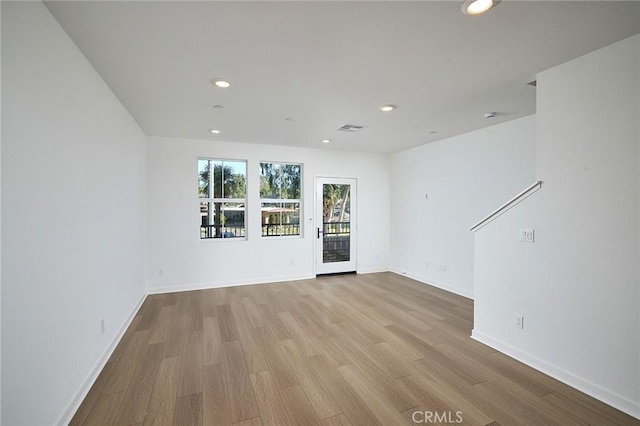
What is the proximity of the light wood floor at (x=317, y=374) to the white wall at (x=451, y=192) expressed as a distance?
3.92 feet

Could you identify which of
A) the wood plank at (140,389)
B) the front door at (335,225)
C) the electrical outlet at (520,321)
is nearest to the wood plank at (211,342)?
the wood plank at (140,389)

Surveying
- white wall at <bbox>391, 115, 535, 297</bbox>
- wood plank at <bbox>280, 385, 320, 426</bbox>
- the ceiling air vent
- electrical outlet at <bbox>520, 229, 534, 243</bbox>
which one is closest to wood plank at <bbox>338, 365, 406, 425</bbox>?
wood plank at <bbox>280, 385, 320, 426</bbox>

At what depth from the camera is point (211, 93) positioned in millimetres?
2893

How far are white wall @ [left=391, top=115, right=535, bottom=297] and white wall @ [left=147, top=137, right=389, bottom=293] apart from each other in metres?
0.56

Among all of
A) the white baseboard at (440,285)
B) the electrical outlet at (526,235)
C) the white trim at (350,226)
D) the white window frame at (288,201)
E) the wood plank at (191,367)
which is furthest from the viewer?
the white trim at (350,226)

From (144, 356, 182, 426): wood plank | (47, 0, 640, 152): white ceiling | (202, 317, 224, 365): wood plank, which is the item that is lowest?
(144, 356, 182, 426): wood plank

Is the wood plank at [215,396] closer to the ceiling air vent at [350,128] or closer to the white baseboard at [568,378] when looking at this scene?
the white baseboard at [568,378]

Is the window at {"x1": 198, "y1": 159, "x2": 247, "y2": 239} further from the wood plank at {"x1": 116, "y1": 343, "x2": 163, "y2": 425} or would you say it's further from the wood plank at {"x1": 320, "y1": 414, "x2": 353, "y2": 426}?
the wood plank at {"x1": 320, "y1": 414, "x2": 353, "y2": 426}

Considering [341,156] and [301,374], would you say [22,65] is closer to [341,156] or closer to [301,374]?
[301,374]

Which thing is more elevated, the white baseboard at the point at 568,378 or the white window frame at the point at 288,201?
the white window frame at the point at 288,201

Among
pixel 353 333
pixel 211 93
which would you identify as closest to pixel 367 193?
pixel 353 333

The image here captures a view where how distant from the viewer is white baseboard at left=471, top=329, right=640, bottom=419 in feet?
6.50

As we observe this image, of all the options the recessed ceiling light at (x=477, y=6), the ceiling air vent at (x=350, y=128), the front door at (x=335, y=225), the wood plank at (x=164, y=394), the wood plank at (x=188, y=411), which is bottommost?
the wood plank at (x=188, y=411)

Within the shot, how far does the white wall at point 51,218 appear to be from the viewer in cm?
137
